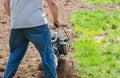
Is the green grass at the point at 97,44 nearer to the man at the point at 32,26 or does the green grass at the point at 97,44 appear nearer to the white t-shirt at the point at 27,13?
the man at the point at 32,26

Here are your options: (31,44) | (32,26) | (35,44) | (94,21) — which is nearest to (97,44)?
(31,44)

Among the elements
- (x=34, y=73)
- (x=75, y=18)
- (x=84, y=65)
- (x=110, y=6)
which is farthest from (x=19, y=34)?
(x=110, y=6)

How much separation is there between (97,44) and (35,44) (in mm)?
2784

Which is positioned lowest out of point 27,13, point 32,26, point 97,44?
point 97,44

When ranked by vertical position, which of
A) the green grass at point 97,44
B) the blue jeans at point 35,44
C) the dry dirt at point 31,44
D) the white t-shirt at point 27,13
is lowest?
the green grass at point 97,44

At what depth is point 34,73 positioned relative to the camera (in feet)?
18.9

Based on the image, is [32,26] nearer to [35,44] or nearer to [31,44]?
[35,44]

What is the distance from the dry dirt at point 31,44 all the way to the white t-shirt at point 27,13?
138 centimetres

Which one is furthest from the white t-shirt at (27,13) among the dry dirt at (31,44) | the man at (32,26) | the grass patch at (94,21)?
the grass patch at (94,21)

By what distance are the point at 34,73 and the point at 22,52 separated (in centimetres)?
100

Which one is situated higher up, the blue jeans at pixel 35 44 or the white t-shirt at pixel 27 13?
the white t-shirt at pixel 27 13

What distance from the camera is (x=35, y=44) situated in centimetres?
461

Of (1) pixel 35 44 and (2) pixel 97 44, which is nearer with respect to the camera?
(1) pixel 35 44

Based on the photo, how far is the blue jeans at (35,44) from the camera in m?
4.52
